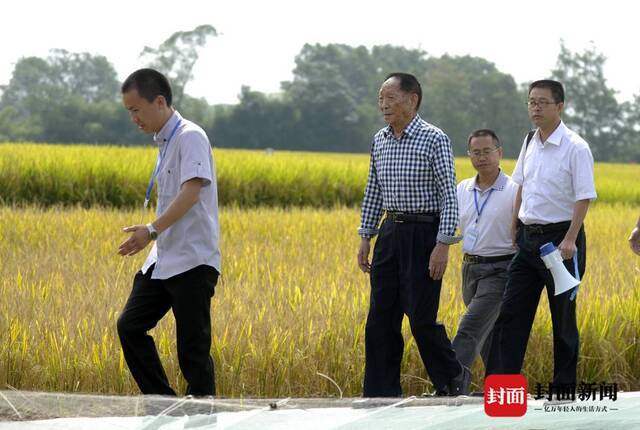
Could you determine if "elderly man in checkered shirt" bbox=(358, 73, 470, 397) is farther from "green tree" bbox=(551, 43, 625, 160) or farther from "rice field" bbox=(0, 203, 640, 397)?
"green tree" bbox=(551, 43, 625, 160)

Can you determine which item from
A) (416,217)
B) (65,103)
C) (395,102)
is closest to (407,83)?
(395,102)

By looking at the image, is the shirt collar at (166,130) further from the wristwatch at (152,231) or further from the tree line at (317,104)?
the tree line at (317,104)

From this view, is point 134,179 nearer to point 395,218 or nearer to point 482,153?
point 482,153

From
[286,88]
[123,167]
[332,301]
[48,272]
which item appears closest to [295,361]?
[332,301]

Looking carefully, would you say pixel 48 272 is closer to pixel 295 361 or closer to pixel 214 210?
pixel 295 361

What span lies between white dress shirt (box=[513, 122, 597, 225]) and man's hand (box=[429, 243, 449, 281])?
52 centimetres

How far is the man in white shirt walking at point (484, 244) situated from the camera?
15.0ft

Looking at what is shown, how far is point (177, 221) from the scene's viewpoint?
12.6 ft

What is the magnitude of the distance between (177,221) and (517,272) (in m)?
1.47

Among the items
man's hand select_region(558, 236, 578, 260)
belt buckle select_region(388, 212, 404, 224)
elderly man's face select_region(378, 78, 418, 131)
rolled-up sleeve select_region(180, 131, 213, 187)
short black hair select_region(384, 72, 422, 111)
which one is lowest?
man's hand select_region(558, 236, 578, 260)

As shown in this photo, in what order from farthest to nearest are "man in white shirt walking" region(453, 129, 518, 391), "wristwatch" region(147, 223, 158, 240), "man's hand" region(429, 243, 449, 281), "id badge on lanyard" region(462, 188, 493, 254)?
"id badge on lanyard" region(462, 188, 493, 254) → "man in white shirt walking" region(453, 129, 518, 391) → "man's hand" region(429, 243, 449, 281) → "wristwatch" region(147, 223, 158, 240)

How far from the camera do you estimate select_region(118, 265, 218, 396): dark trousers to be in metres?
3.82

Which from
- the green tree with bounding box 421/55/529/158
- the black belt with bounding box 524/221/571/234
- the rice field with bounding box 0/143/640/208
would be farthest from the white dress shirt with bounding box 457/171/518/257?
the green tree with bounding box 421/55/529/158

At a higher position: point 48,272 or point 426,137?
point 426,137
